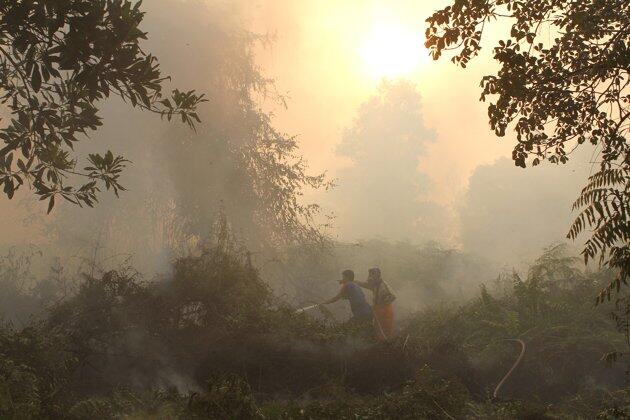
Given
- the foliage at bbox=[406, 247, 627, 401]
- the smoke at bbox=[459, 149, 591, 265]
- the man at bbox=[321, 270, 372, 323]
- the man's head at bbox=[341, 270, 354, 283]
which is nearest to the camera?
the foliage at bbox=[406, 247, 627, 401]

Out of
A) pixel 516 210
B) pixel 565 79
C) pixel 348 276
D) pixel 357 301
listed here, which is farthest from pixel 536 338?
pixel 516 210

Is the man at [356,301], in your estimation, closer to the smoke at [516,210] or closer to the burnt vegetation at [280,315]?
the burnt vegetation at [280,315]

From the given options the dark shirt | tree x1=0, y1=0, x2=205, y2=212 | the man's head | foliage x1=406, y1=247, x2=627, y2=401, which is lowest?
foliage x1=406, y1=247, x2=627, y2=401

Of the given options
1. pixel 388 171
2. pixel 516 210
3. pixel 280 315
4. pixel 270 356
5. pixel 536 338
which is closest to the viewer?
pixel 270 356

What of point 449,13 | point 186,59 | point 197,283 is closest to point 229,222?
point 186,59

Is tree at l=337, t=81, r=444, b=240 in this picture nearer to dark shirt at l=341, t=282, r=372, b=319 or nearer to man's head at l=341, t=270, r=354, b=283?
man's head at l=341, t=270, r=354, b=283

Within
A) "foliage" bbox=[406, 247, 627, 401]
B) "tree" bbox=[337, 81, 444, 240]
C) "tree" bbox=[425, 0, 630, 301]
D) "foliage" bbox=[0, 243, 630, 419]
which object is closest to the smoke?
"tree" bbox=[337, 81, 444, 240]

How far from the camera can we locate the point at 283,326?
8.92m

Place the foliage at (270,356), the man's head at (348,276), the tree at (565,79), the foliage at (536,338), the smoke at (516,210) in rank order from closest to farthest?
the tree at (565,79) < the foliage at (270,356) < the foliage at (536,338) < the man's head at (348,276) < the smoke at (516,210)

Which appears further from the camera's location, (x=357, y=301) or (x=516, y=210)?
(x=516, y=210)

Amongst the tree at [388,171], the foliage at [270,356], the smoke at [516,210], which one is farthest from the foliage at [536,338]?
the tree at [388,171]

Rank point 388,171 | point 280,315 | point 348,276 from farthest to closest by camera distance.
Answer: point 388,171 → point 348,276 → point 280,315

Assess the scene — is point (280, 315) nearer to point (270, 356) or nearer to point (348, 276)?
point (270, 356)

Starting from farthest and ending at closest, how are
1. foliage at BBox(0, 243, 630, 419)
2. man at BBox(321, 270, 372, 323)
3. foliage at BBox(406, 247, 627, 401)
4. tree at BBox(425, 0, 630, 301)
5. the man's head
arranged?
the man's head
man at BBox(321, 270, 372, 323)
foliage at BBox(406, 247, 627, 401)
foliage at BBox(0, 243, 630, 419)
tree at BBox(425, 0, 630, 301)
